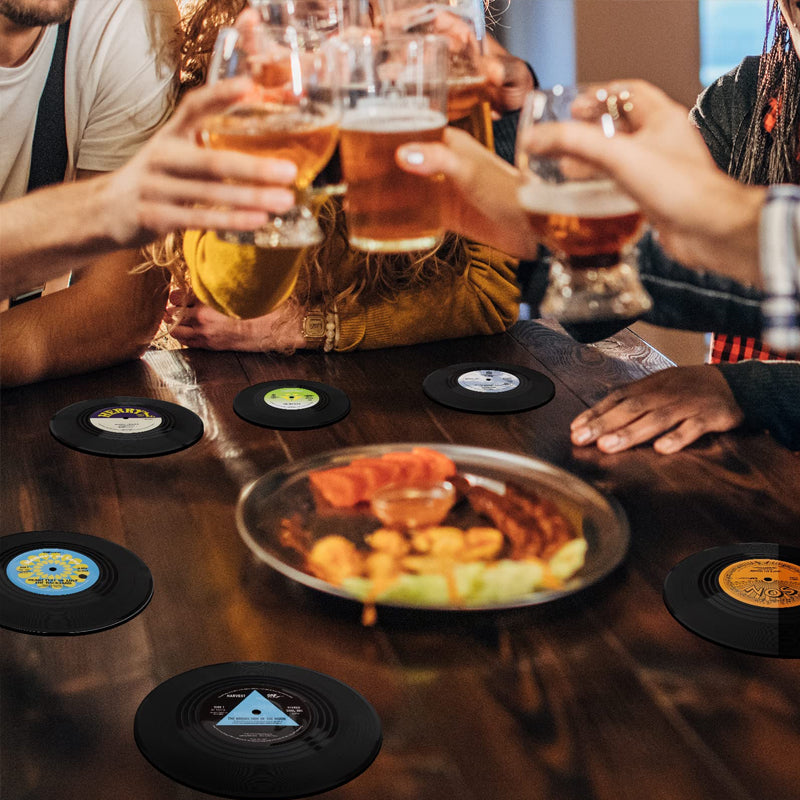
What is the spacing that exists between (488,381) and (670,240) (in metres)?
0.78

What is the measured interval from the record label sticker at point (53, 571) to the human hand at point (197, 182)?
368 mm

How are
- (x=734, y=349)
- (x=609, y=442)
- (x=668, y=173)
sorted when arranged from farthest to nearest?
1. (x=734, y=349)
2. (x=609, y=442)
3. (x=668, y=173)

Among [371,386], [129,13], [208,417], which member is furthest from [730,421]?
[129,13]

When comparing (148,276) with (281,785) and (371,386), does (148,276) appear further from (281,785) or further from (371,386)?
(281,785)

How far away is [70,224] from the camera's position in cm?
99

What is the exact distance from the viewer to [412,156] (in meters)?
0.86

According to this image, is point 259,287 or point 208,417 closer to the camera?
point 259,287

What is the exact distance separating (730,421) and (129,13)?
129 cm

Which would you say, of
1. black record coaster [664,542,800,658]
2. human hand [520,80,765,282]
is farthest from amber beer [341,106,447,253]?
black record coaster [664,542,800,658]

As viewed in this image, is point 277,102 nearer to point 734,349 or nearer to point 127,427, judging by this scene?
point 127,427

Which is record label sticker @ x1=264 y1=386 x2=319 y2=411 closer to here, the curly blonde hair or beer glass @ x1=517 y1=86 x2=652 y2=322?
the curly blonde hair

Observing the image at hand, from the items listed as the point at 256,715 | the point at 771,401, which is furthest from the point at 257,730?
the point at 771,401

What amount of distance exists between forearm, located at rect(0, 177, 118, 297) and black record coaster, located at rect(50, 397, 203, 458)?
29 centimetres

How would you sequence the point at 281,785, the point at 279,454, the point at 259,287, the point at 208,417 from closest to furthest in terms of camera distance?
the point at 281,785 < the point at 259,287 < the point at 279,454 < the point at 208,417
